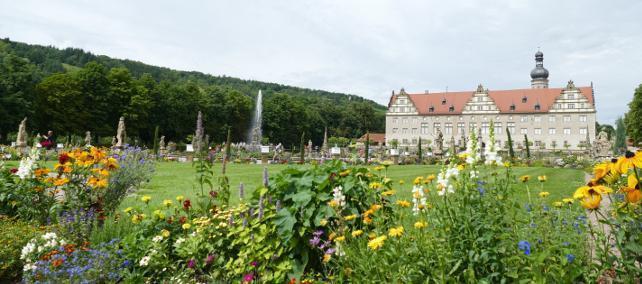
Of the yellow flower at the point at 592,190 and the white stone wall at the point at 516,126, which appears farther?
the white stone wall at the point at 516,126

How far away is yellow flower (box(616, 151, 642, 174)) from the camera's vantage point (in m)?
2.02

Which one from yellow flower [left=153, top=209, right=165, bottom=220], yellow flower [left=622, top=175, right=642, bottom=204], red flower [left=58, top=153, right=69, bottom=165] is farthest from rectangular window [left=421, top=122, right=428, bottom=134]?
yellow flower [left=622, top=175, right=642, bottom=204]

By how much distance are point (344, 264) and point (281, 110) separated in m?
61.6

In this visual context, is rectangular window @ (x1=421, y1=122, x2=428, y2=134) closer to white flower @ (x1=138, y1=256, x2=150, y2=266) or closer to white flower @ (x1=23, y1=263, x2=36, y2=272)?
white flower @ (x1=138, y1=256, x2=150, y2=266)

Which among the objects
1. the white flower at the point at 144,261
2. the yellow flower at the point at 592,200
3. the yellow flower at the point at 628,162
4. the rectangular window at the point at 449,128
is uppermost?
the rectangular window at the point at 449,128

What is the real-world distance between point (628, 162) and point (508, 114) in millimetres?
63207

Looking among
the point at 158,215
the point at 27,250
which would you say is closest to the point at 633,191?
the point at 158,215

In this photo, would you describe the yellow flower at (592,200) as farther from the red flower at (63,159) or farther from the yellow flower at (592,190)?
the red flower at (63,159)

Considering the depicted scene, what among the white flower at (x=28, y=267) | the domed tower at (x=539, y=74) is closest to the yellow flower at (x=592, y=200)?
the white flower at (x=28, y=267)

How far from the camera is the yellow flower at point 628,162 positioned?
2.02m

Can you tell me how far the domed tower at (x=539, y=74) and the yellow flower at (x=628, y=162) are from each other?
7507cm

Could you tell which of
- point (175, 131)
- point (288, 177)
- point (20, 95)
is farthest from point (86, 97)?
point (288, 177)

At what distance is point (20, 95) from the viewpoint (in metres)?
34.4

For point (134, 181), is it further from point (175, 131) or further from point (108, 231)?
point (175, 131)
